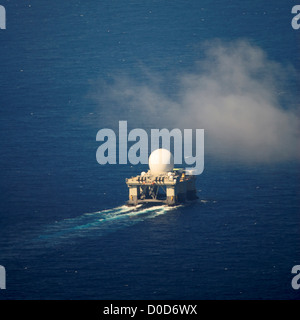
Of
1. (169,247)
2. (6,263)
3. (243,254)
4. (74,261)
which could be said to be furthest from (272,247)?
(6,263)

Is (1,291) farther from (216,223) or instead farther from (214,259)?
(216,223)

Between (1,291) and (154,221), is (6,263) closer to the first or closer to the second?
(1,291)
